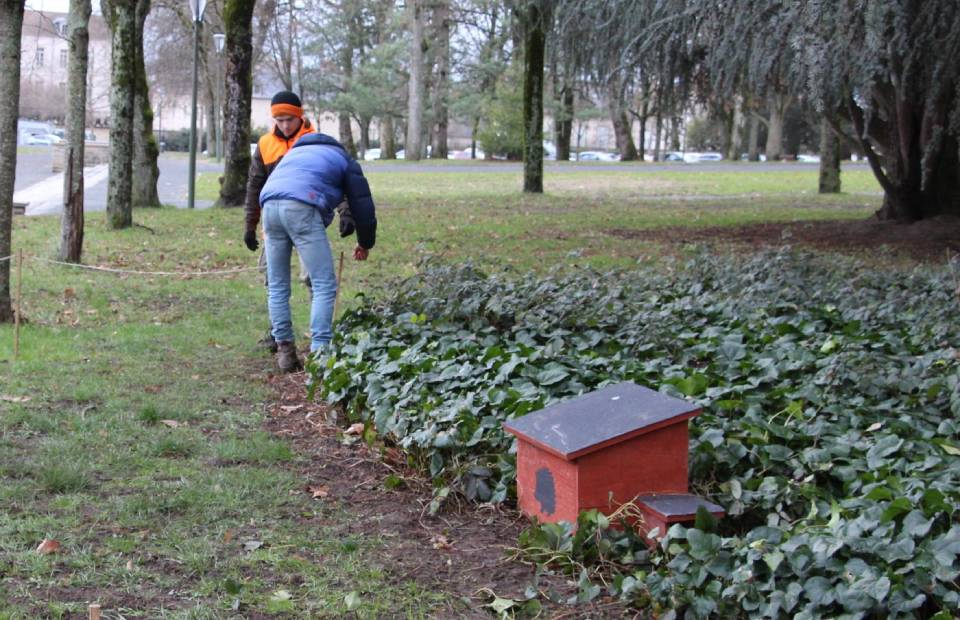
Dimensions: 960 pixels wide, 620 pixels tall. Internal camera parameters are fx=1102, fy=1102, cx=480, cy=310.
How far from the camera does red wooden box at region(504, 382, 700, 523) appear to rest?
14.6 ft

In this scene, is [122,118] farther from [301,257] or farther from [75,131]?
[301,257]

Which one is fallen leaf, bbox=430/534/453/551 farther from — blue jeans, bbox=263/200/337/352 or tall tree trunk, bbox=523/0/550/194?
tall tree trunk, bbox=523/0/550/194

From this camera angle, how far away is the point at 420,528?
4.87 m

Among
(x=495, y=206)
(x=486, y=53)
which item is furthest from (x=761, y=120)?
(x=495, y=206)

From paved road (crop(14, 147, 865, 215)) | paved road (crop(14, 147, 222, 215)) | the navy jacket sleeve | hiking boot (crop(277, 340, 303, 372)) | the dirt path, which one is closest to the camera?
the dirt path

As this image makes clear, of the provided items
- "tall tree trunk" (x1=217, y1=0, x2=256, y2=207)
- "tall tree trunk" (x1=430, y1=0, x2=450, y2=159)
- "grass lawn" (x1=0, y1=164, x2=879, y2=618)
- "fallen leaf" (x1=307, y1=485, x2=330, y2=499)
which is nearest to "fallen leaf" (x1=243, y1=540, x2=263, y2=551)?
"grass lawn" (x1=0, y1=164, x2=879, y2=618)

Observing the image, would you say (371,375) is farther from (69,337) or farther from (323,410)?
(69,337)

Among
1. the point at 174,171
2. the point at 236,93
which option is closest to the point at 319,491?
the point at 236,93

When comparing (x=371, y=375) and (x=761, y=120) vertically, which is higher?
(x=761, y=120)

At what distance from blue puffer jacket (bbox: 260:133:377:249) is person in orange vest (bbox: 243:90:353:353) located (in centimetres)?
32

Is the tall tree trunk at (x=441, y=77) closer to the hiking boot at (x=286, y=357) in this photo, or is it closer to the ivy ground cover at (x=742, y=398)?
the ivy ground cover at (x=742, y=398)

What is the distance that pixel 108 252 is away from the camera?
1376cm

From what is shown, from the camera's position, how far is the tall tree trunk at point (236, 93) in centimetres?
1936

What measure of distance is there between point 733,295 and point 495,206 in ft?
40.9
